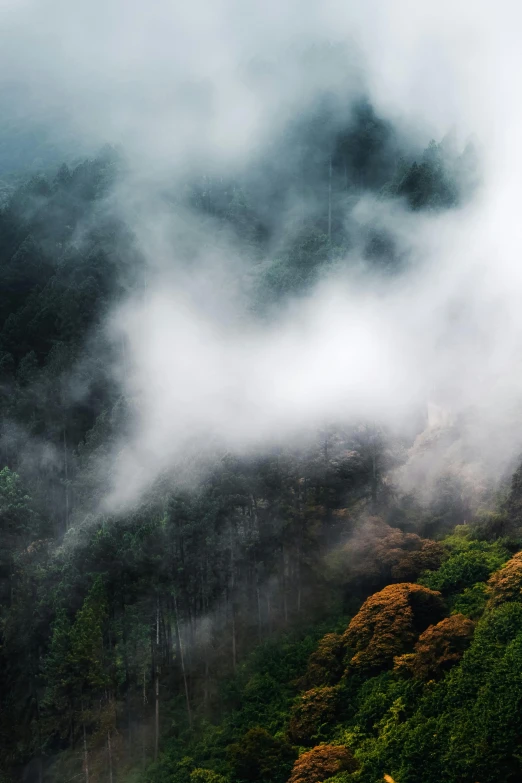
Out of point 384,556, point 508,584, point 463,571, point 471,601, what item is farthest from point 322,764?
point 384,556

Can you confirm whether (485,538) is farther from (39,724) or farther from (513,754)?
(39,724)

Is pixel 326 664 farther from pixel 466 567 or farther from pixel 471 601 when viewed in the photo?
pixel 466 567

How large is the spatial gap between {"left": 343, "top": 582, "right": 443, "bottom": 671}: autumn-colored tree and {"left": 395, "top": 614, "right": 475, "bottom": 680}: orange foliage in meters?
1.12

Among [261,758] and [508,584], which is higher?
[508,584]

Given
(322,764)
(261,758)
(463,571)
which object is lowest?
(322,764)

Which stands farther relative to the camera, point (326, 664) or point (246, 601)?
point (246, 601)

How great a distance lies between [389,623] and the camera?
29.7 metres

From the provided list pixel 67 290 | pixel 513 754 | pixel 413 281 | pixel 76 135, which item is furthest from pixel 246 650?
pixel 76 135

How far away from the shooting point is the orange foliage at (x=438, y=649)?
26.2 metres

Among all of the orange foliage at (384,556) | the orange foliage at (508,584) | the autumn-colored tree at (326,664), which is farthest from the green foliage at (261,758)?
the orange foliage at (508,584)

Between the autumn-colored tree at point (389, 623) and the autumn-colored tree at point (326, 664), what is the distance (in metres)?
0.62

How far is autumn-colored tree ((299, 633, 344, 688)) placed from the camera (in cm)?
3039

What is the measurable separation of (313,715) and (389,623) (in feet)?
14.8

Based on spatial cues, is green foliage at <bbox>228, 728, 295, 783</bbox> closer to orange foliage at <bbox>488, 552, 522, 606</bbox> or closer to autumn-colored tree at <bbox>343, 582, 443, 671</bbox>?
autumn-colored tree at <bbox>343, 582, 443, 671</bbox>
